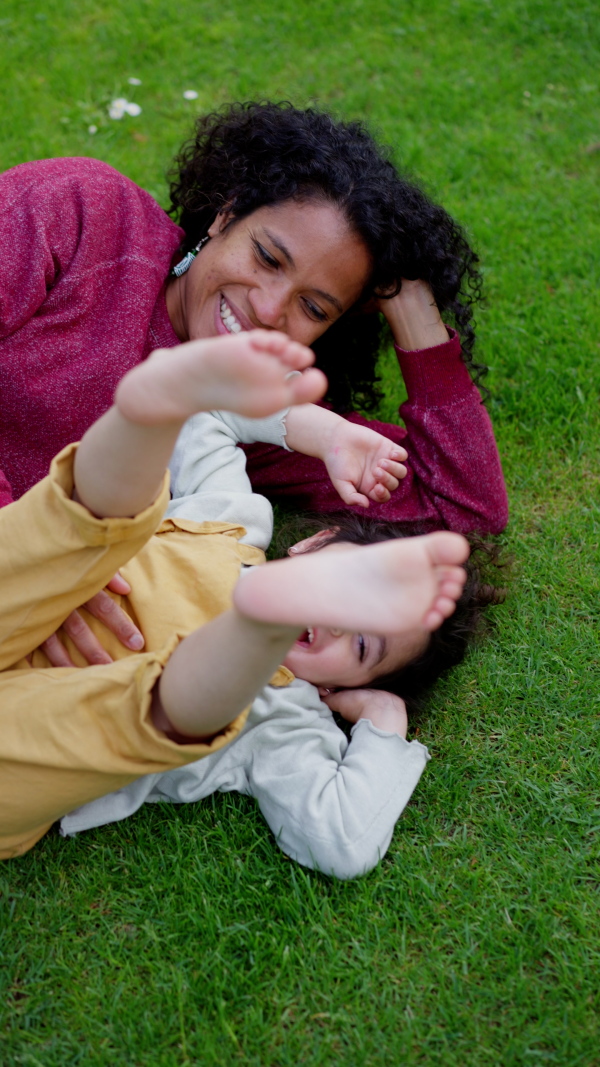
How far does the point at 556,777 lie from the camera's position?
2.12 meters

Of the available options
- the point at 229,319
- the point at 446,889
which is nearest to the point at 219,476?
the point at 229,319

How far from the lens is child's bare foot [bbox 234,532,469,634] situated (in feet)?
4.58

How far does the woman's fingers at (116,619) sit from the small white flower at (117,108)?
2.97m

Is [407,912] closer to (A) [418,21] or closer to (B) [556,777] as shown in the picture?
(B) [556,777]

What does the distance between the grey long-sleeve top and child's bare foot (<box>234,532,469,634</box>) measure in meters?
0.67

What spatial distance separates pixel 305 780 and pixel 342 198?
5.18 ft

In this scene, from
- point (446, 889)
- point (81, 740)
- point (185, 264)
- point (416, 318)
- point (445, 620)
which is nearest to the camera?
point (81, 740)

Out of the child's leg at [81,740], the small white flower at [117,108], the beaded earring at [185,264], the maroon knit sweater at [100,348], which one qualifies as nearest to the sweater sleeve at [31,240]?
the maroon knit sweater at [100,348]

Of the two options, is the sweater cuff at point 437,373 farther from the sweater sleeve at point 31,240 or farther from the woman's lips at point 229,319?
the sweater sleeve at point 31,240

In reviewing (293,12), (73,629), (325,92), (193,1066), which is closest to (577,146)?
(325,92)

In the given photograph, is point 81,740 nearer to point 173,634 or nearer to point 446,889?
point 173,634

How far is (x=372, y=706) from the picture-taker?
7.03 feet

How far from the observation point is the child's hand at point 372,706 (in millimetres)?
2107

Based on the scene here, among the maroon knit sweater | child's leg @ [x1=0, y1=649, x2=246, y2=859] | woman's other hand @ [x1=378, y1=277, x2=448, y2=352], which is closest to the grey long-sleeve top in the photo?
child's leg @ [x1=0, y1=649, x2=246, y2=859]
